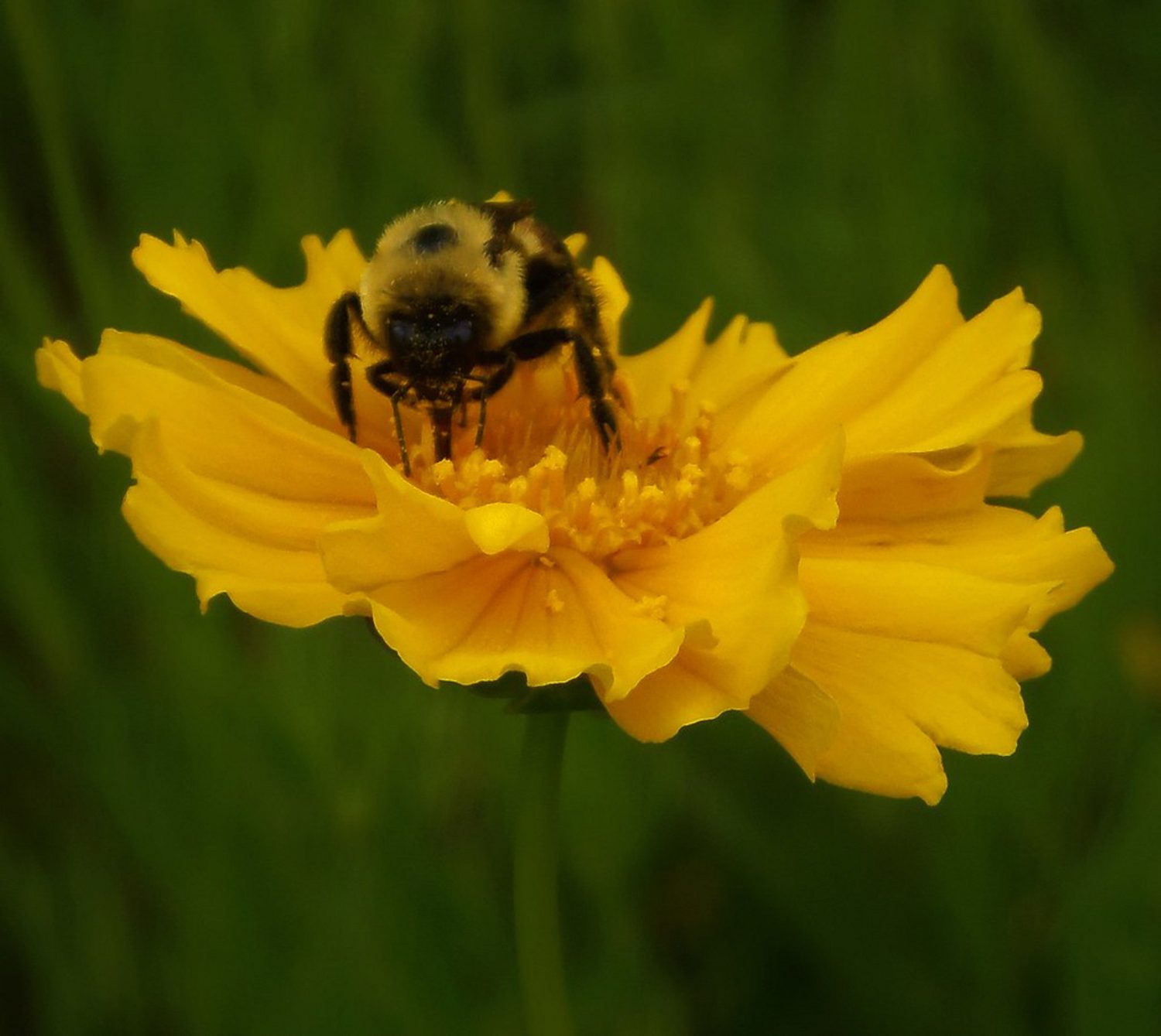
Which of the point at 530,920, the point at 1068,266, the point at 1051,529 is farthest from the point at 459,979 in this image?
the point at 1068,266

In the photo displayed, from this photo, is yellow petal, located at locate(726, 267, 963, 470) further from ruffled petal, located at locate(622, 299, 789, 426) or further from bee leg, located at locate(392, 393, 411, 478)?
bee leg, located at locate(392, 393, 411, 478)

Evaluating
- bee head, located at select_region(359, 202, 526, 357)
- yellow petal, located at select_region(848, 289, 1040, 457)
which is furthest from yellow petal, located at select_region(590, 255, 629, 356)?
yellow petal, located at select_region(848, 289, 1040, 457)

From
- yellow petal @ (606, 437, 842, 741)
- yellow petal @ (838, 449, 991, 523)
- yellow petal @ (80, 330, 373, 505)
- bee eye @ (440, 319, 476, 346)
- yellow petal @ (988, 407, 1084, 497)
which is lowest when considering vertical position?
yellow petal @ (606, 437, 842, 741)

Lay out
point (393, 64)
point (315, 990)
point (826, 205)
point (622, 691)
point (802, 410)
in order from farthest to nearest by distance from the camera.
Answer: point (826, 205) → point (393, 64) → point (315, 990) → point (802, 410) → point (622, 691)

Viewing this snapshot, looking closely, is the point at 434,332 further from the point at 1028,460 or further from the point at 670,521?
the point at 1028,460

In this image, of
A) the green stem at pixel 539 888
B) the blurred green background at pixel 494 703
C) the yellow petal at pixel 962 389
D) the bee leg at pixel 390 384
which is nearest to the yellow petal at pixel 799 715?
the green stem at pixel 539 888

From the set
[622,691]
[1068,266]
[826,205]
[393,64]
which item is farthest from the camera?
[1068,266]

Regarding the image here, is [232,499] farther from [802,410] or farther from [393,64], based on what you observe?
[393,64]
